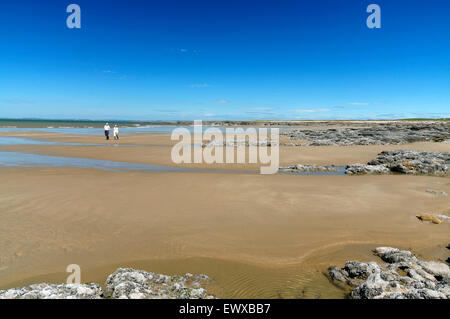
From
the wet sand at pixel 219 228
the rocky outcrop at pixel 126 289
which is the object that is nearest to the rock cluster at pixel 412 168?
the wet sand at pixel 219 228

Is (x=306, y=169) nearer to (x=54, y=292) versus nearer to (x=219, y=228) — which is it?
(x=219, y=228)

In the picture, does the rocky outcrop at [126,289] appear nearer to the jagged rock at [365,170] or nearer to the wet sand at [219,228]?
the wet sand at [219,228]

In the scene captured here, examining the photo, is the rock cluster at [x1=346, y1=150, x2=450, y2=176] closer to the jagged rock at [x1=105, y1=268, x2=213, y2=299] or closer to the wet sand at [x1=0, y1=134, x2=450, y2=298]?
the wet sand at [x1=0, y1=134, x2=450, y2=298]

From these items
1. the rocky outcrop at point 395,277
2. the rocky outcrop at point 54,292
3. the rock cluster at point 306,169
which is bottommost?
the rocky outcrop at point 395,277

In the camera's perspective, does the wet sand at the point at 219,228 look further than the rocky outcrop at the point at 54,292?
Yes
